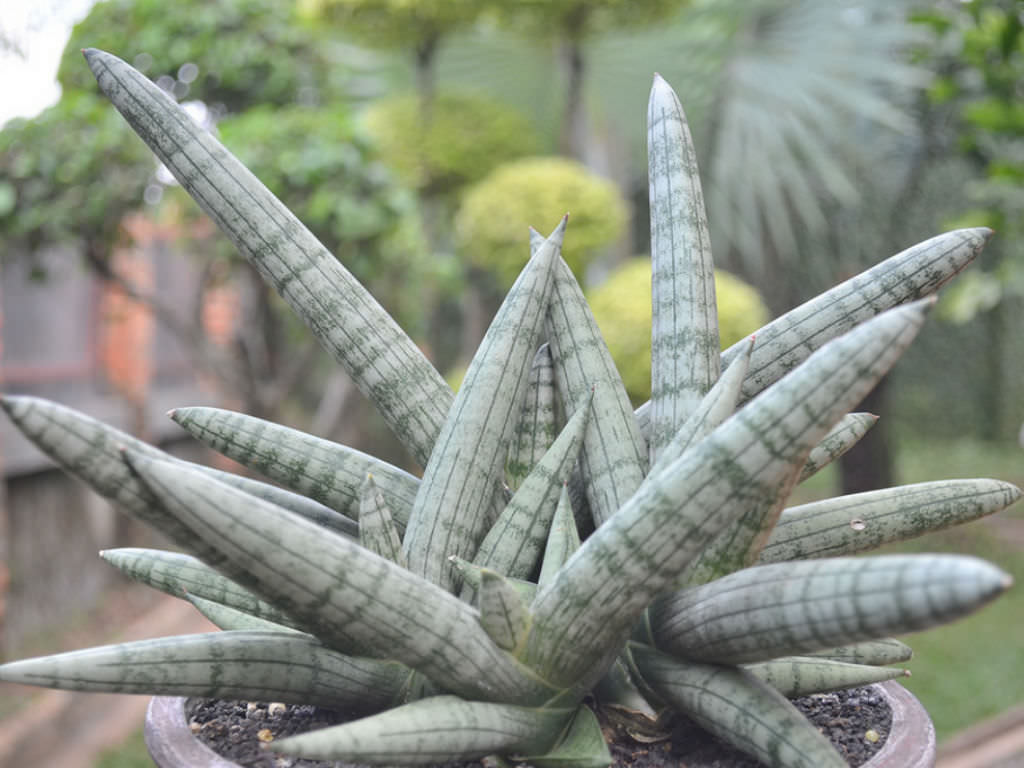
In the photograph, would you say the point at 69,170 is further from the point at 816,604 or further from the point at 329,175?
the point at 816,604

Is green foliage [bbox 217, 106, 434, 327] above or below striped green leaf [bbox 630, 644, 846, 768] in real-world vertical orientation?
above

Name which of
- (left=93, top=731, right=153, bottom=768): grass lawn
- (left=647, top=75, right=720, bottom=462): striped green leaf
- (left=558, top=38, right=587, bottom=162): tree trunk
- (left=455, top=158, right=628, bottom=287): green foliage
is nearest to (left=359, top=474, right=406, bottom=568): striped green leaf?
(left=647, top=75, right=720, bottom=462): striped green leaf

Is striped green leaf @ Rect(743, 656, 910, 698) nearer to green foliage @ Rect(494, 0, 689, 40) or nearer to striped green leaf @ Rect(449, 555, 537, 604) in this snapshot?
striped green leaf @ Rect(449, 555, 537, 604)

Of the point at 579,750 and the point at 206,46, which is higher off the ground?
the point at 206,46

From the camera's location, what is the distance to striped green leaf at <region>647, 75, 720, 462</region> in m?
0.68

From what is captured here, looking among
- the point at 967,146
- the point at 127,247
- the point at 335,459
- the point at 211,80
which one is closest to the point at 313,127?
the point at 211,80

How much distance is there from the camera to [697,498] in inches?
19.6

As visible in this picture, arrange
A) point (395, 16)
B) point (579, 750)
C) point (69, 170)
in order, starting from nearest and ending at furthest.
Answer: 1. point (579, 750)
2. point (69, 170)
3. point (395, 16)

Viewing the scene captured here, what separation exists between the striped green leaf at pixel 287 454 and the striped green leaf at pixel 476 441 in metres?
0.07

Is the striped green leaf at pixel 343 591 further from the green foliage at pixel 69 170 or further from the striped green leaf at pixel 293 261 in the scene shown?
the green foliage at pixel 69 170

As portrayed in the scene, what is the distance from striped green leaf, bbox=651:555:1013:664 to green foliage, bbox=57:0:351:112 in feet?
8.33

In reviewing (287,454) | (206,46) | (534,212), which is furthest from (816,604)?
(534,212)

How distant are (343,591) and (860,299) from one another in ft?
1.40

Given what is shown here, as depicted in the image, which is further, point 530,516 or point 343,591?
point 530,516
